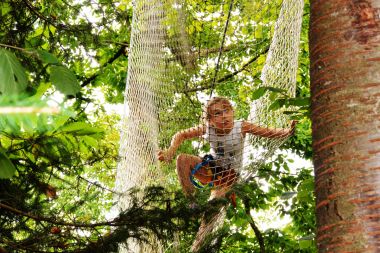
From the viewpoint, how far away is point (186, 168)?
3.64 metres

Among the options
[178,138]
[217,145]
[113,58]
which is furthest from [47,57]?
[113,58]

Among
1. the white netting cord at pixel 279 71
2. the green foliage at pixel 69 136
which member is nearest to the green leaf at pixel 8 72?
the green foliage at pixel 69 136

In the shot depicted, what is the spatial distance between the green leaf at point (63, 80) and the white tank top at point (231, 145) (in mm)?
2005

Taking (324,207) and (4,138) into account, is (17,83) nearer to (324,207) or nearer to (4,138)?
(324,207)

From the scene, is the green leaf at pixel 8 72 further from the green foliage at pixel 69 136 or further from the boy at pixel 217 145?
the boy at pixel 217 145

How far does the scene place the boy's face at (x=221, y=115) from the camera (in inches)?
136

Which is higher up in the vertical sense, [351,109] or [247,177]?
[247,177]

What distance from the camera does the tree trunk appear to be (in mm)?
869

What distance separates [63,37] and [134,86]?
56 centimetres

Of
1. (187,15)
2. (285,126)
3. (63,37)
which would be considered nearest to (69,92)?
(285,126)

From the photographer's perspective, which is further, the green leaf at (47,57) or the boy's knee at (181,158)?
the boy's knee at (181,158)

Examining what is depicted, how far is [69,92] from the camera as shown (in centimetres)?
136

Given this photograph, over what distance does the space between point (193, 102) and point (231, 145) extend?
0.34 meters

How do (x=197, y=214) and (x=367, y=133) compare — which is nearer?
(x=367, y=133)
